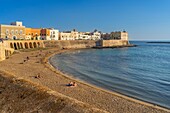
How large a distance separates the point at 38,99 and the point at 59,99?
165 cm

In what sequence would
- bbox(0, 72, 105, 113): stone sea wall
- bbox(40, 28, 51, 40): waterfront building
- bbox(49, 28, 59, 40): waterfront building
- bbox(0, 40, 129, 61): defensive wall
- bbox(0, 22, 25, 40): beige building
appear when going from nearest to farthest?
bbox(0, 72, 105, 113): stone sea wall, bbox(0, 40, 129, 61): defensive wall, bbox(0, 22, 25, 40): beige building, bbox(40, 28, 51, 40): waterfront building, bbox(49, 28, 59, 40): waterfront building

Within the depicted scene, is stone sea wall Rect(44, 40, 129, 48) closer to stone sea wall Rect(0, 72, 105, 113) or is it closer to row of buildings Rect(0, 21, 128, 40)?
row of buildings Rect(0, 21, 128, 40)

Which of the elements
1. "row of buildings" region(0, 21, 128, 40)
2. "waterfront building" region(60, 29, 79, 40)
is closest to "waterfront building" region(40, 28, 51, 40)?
"row of buildings" region(0, 21, 128, 40)

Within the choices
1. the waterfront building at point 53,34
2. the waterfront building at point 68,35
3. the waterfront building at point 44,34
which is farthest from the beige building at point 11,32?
the waterfront building at point 68,35

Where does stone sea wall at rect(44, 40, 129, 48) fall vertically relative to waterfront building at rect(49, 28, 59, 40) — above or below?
below

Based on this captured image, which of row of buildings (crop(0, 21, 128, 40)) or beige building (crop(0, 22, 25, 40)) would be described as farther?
row of buildings (crop(0, 21, 128, 40))

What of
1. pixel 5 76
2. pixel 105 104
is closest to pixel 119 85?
pixel 105 104

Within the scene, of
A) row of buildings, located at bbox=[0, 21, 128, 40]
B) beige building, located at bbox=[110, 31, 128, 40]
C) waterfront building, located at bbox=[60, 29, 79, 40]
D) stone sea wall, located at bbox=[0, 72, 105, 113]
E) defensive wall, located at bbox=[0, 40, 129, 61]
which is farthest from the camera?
beige building, located at bbox=[110, 31, 128, 40]

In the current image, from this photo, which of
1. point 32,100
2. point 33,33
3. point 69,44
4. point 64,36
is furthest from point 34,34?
point 32,100

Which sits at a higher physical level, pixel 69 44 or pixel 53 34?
pixel 53 34

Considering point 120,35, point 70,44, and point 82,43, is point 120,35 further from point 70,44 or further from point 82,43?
point 70,44

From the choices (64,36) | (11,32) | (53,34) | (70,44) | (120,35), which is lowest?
(70,44)

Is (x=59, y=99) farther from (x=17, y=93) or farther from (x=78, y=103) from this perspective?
(x=17, y=93)

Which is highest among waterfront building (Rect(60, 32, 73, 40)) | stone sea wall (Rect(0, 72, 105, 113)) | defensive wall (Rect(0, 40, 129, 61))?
waterfront building (Rect(60, 32, 73, 40))
